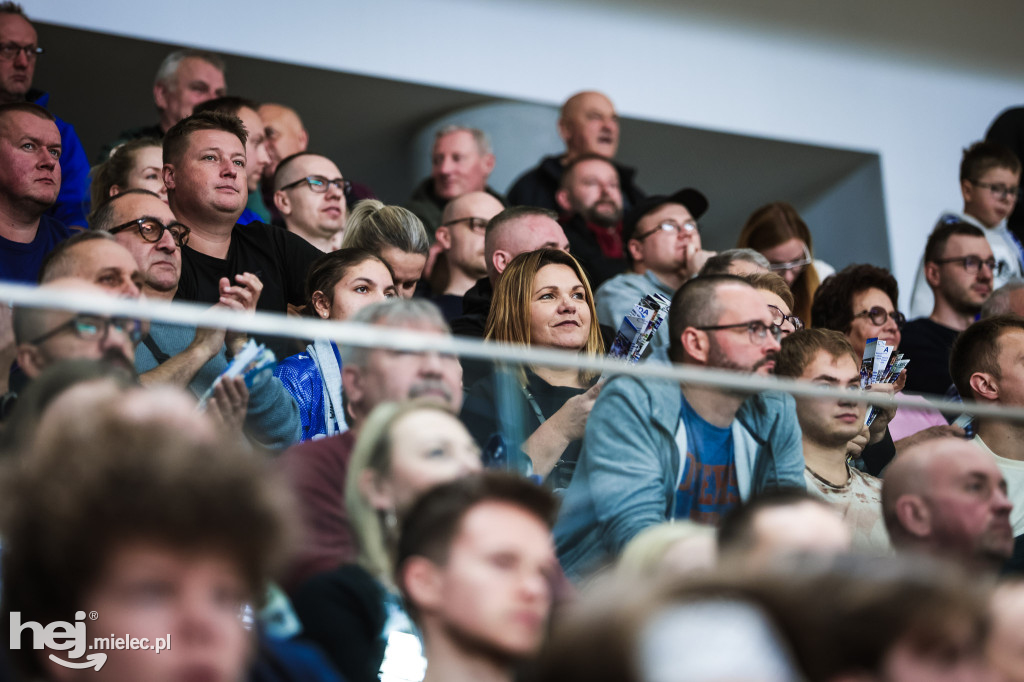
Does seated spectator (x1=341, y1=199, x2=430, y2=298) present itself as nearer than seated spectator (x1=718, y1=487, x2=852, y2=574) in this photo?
No

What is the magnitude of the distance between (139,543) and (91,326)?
444 mm

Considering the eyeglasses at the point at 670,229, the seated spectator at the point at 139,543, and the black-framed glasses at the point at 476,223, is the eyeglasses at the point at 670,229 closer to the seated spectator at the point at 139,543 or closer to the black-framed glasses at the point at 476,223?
the black-framed glasses at the point at 476,223

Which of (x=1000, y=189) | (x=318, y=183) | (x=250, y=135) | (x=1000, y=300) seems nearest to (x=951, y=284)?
(x=1000, y=300)

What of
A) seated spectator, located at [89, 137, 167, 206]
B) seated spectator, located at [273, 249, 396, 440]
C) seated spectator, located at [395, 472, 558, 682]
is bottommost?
seated spectator, located at [395, 472, 558, 682]

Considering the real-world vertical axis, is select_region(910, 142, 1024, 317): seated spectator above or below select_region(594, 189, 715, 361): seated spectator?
above

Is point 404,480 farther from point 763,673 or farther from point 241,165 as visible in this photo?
point 241,165

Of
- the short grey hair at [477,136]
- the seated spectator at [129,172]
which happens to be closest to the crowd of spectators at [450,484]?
the seated spectator at [129,172]

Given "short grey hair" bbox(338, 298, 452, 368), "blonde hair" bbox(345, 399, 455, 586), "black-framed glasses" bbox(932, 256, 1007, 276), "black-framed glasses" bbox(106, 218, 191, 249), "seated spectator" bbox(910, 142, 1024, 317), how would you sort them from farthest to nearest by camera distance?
"seated spectator" bbox(910, 142, 1024, 317), "black-framed glasses" bbox(932, 256, 1007, 276), "black-framed glasses" bbox(106, 218, 191, 249), "short grey hair" bbox(338, 298, 452, 368), "blonde hair" bbox(345, 399, 455, 586)

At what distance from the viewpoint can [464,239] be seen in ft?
13.4

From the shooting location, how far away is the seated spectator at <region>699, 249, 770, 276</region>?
3.71m

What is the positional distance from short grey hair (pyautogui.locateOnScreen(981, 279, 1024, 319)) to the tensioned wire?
1.95 metres

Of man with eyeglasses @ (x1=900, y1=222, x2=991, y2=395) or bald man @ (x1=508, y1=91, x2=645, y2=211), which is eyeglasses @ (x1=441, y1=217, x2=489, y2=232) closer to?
bald man @ (x1=508, y1=91, x2=645, y2=211)

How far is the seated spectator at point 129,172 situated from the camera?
11.5ft

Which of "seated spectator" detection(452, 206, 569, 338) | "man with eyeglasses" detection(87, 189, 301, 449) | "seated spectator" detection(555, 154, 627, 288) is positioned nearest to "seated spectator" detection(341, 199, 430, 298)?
"seated spectator" detection(452, 206, 569, 338)
